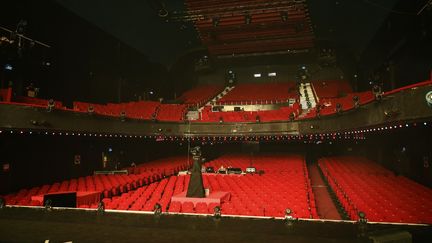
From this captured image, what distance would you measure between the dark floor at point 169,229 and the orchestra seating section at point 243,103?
9442 mm

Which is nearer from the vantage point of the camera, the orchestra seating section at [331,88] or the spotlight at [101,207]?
the spotlight at [101,207]

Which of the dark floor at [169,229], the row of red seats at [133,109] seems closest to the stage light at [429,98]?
the dark floor at [169,229]

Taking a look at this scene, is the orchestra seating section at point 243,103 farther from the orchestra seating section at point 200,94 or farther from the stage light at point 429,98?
the stage light at point 429,98

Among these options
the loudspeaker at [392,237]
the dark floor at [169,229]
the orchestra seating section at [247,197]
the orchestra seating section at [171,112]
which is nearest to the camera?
the loudspeaker at [392,237]

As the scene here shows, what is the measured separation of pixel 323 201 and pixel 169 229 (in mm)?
7903

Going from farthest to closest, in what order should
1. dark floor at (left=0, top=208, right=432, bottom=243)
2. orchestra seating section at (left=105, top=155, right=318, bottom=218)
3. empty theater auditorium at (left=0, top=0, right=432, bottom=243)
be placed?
orchestra seating section at (left=105, top=155, right=318, bottom=218) < empty theater auditorium at (left=0, top=0, right=432, bottom=243) < dark floor at (left=0, top=208, right=432, bottom=243)

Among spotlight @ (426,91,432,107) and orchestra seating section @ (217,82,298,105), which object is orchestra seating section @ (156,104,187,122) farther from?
spotlight @ (426,91,432,107)

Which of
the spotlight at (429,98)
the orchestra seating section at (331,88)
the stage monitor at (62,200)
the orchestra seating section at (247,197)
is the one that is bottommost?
the orchestra seating section at (247,197)

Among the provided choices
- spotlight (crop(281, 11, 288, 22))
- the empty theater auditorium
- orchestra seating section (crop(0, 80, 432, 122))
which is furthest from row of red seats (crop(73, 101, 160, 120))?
spotlight (crop(281, 11, 288, 22))

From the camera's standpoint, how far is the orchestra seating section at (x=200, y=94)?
22.5m

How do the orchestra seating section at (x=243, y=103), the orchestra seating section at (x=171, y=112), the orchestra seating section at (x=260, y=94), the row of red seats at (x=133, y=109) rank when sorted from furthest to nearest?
the orchestra seating section at (x=260, y=94) < the orchestra seating section at (x=171, y=112) < the row of red seats at (x=133, y=109) < the orchestra seating section at (x=243, y=103)

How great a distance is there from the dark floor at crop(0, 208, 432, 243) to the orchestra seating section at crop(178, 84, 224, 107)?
57.7ft

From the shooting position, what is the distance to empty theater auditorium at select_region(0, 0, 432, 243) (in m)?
4.10

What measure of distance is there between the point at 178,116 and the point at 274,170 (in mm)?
7341
